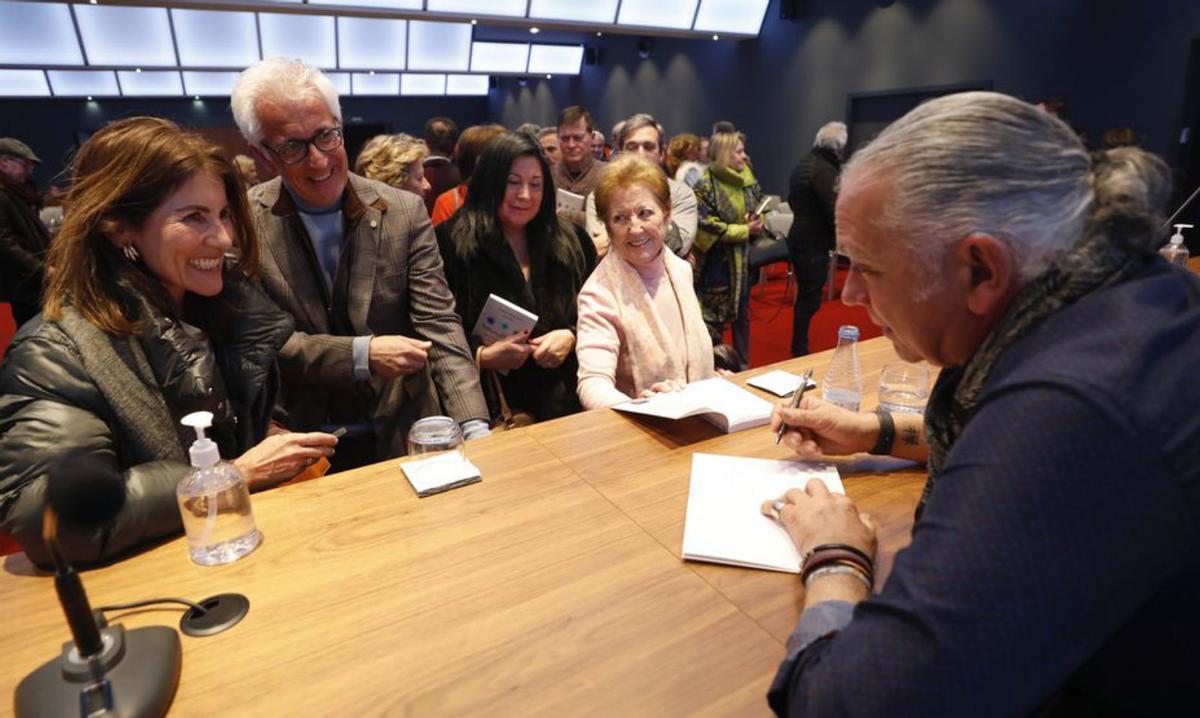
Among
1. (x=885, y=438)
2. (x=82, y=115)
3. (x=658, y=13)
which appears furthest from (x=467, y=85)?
(x=885, y=438)

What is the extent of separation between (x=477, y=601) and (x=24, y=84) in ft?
51.0

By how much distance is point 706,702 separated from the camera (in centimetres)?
85

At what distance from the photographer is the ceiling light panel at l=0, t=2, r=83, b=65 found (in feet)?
25.6

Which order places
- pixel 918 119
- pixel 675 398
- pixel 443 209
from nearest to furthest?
pixel 918 119 → pixel 675 398 → pixel 443 209

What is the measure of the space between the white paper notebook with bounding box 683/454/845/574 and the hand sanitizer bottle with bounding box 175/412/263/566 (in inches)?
31.6

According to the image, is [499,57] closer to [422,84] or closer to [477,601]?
[422,84]

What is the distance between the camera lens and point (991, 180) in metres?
0.74

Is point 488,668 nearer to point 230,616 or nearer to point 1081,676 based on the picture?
point 230,616

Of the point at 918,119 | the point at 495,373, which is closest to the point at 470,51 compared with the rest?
the point at 495,373

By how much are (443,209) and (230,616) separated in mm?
2918

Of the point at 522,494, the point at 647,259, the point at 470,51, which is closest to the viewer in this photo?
the point at 522,494

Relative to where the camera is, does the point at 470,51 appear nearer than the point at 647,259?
No

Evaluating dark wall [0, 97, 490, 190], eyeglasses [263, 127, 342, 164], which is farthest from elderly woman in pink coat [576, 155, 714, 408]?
dark wall [0, 97, 490, 190]

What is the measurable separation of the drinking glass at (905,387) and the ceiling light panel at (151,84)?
14.7 metres
